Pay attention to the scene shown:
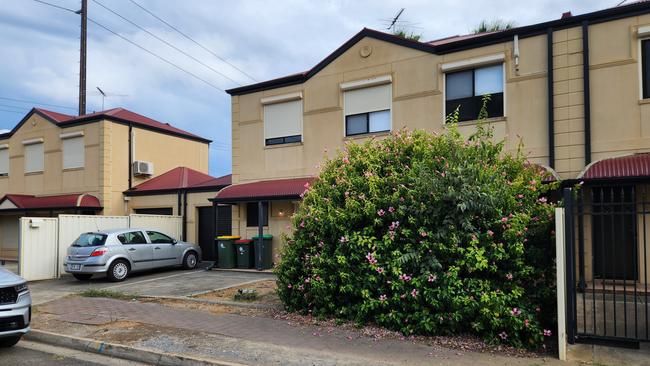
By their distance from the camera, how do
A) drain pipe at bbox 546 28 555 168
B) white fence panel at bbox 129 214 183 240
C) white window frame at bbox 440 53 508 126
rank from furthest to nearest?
white fence panel at bbox 129 214 183 240, white window frame at bbox 440 53 508 126, drain pipe at bbox 546 28 555 168

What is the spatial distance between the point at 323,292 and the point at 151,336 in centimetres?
268

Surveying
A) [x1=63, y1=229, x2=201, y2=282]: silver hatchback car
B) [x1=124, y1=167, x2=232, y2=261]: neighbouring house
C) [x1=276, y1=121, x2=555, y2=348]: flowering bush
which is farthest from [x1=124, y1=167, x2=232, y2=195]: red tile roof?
[x1=276, y1=121, x2=555, y2=348]: flowering bush

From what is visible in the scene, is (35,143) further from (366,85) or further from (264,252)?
(366,85)

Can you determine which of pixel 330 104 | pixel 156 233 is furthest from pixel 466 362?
pixel 156 233

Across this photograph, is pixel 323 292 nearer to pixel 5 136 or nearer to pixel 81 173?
pixel 81 173

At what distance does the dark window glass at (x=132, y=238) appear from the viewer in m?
13.7

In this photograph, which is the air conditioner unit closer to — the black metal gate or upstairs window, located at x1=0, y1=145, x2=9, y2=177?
upstairs window, located at x1=0, y1=145, x2=9, y2=177

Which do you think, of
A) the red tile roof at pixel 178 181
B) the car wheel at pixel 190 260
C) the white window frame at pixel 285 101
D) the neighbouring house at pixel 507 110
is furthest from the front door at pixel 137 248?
the white window frame at pixel 285 101

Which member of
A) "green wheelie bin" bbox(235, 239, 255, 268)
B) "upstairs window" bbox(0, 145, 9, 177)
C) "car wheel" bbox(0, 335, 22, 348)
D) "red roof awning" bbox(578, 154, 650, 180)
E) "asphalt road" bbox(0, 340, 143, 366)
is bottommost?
"asphalt road" bbox(0, 340, 143, 366)

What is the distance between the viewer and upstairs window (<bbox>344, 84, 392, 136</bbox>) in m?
13.8

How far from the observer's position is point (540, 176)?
7477 millimetres

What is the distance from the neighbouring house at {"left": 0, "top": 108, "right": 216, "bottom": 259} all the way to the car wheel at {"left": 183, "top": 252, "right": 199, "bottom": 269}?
17.6 feet

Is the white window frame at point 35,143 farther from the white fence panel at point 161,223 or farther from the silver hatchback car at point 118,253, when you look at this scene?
the silver hatchback car at point 118,253

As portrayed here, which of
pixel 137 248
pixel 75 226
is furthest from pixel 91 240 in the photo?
pixel 75 226
